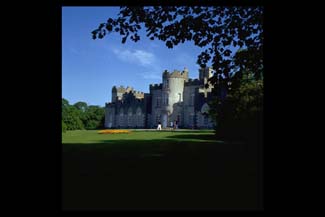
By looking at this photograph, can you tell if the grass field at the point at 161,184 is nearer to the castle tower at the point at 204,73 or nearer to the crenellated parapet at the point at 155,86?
the castle tower at the point at 204,73

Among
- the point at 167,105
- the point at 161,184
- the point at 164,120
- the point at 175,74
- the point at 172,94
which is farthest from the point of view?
the point at 164,120

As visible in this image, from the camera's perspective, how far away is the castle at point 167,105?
59.7 meters

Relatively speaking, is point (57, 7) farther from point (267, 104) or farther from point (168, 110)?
point (168, 110)

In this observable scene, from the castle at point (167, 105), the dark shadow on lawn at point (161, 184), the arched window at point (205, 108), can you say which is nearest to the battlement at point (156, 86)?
the castle at point (167, 105)

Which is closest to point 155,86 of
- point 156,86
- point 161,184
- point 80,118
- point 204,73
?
point 156,86

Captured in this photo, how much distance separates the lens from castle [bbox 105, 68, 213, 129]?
196 ft

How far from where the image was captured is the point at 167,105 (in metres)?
64.2

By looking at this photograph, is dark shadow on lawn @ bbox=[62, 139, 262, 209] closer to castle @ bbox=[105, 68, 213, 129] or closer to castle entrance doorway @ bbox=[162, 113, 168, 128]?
castle @ bbox=[105, 68, 213, 129]

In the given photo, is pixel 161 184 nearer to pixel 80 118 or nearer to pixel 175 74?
pixel 80 118

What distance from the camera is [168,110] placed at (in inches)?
2530

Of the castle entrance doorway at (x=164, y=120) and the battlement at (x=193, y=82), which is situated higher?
the battlement at (x=193, y=82)

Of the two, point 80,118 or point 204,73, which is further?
point 204,73

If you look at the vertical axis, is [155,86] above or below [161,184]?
above

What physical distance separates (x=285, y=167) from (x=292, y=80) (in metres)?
1.06
